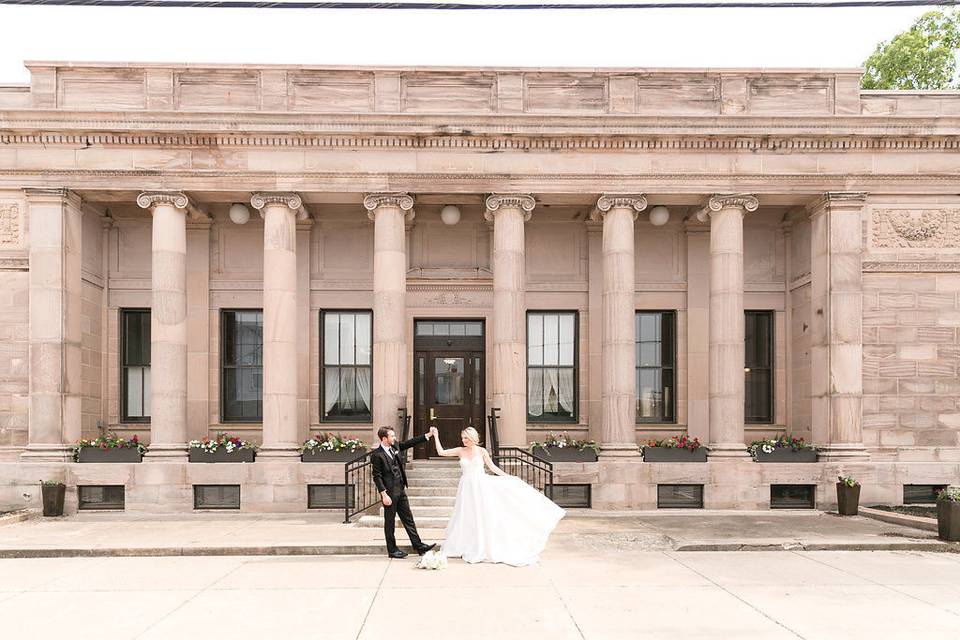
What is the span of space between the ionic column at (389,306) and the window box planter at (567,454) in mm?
3271

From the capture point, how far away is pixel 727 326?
17.8 metres

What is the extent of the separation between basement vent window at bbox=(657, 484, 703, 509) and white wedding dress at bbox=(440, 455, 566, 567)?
667 centimetres

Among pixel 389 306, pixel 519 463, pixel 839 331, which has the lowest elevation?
pixel 519 463

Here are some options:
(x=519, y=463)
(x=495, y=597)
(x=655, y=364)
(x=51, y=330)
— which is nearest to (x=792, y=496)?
(x=655, y=364)

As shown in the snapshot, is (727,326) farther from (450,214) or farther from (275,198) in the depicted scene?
(275,198)

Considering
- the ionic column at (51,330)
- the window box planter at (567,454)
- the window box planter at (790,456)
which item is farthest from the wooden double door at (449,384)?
the ionic column at (51,330)

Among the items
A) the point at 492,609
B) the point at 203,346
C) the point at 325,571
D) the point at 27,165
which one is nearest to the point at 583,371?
the point at 203,346

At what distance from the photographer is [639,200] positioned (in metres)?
17.9

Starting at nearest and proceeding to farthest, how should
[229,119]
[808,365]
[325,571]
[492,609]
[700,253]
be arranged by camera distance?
[492,609] → [325,571] → [229,119] → [808,365] → [700,253]

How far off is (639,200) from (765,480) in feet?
21.9

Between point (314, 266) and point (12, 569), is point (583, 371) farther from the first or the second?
point (12, 569)

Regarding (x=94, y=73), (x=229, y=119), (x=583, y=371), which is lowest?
(x=583, y=371)

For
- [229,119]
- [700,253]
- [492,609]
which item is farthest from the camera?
[700,253]

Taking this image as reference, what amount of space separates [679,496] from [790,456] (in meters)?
2.57
